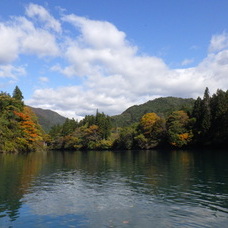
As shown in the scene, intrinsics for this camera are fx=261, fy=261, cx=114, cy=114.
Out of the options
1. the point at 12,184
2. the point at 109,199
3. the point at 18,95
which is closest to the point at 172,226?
the point at 109,199

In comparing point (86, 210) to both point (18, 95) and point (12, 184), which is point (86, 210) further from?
point (18, 95)

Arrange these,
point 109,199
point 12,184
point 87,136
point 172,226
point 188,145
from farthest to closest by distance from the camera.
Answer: point 87,136 < point 188,145 < point 12,184 < point 109,199 < point 172,226

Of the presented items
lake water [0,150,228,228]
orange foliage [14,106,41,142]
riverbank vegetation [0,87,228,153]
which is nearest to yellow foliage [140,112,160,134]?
riverbank vegetation [0,87,228,153]

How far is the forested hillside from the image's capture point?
70.9 meters

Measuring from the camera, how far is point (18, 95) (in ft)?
310

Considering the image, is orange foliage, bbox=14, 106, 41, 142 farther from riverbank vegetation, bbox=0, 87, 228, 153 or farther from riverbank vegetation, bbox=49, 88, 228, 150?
riverbank vegetation, bbox=49, 88, 228, 150

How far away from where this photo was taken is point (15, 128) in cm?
7519

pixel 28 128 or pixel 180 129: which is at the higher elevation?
pixel 180 129

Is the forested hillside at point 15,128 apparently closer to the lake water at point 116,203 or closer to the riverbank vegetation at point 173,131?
the riverbank vegetation at point 173,131

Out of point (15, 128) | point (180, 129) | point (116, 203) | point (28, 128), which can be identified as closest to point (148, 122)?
point (180, 129)

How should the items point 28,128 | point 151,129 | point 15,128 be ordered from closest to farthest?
1. point 15,128
2. point 28,128
3. point 151,129

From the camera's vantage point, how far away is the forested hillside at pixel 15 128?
70.9 meters

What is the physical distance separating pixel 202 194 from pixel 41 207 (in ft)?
38.5

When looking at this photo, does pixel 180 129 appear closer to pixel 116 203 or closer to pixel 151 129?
pixel 151 129
